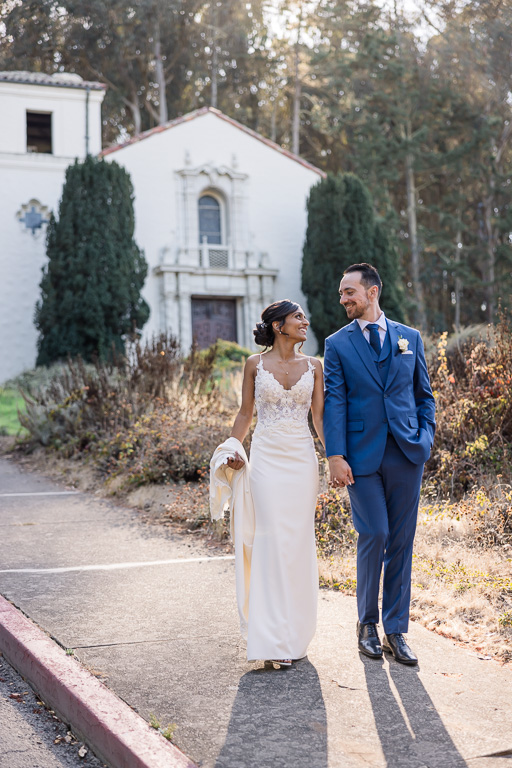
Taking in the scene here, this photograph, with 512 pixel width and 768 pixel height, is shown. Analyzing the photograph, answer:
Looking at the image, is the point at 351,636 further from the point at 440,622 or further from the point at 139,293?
the point at 139,293

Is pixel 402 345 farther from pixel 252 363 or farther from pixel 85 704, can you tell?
pixel 85 704

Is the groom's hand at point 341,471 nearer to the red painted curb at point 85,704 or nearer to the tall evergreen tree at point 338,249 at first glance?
the red painted curb at point 85,704

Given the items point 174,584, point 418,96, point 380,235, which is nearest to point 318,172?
point 380,235

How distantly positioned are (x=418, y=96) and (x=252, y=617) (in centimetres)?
3049

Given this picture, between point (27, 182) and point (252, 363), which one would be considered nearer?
A: point (252, 363)

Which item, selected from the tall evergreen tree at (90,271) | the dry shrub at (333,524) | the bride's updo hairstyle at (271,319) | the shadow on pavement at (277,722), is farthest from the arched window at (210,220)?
the shadow on pavement at (277,722)

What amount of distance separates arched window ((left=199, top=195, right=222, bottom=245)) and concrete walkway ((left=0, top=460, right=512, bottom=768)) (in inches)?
794

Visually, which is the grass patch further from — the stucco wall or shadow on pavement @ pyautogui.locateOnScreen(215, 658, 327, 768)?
shadow on pavement @ pyautogui.locateOnScreen(215, 658, 327, 768)

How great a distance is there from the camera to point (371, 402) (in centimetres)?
422

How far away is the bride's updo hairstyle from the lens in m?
4.38

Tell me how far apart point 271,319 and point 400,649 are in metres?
1.85

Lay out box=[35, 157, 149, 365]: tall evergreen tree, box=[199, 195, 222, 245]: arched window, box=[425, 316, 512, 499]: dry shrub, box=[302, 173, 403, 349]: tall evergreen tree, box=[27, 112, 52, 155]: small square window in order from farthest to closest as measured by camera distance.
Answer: box=[199, 195, 222, 245]: arched window
box=[27, 112, 52, 155]: small square window
box=[302, 173, 403, 349]: tall evergreen tree
box=[35, 157, 149, 365]: tall evergreen tree
box=[425, 316, 512, 499]: dry shrub

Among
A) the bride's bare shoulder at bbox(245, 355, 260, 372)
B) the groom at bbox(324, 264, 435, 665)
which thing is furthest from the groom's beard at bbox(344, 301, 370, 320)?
the bride's bare shoulder at bbox(245, 355, 260, 372)

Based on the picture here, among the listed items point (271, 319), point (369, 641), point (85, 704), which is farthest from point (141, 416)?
point (85, 704)
